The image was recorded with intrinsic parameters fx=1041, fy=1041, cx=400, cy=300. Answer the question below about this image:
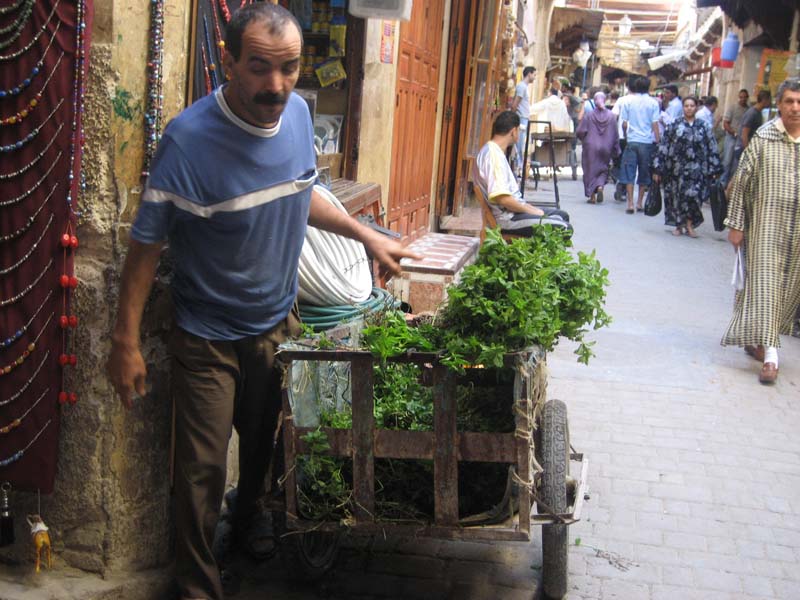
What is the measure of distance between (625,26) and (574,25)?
1529 centimetres

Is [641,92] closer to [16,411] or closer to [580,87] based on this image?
[16,411]

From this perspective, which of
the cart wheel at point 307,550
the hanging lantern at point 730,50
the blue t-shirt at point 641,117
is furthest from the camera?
the hanging lantern at point 730,50

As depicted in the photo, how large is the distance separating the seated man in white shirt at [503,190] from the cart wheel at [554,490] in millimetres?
4524

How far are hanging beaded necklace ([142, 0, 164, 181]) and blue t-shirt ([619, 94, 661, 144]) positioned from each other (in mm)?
14582

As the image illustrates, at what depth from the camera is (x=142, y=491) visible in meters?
3.78

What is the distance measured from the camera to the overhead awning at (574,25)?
33531 millimetres

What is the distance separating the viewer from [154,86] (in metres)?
3.46

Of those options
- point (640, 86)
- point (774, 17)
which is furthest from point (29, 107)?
point (774, 17)

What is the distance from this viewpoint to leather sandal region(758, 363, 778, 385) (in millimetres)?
7148

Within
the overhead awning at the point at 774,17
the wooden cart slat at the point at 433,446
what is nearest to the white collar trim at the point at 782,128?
the wooden cart slat at the point at 433,446

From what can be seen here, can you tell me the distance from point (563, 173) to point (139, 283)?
2417cm

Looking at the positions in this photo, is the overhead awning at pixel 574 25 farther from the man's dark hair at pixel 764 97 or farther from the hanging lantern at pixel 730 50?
the man's dark hair at pixel 764 97

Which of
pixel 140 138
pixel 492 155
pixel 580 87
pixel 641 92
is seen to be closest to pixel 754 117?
pixel 641 92

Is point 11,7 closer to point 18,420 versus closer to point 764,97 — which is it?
point 18,420
